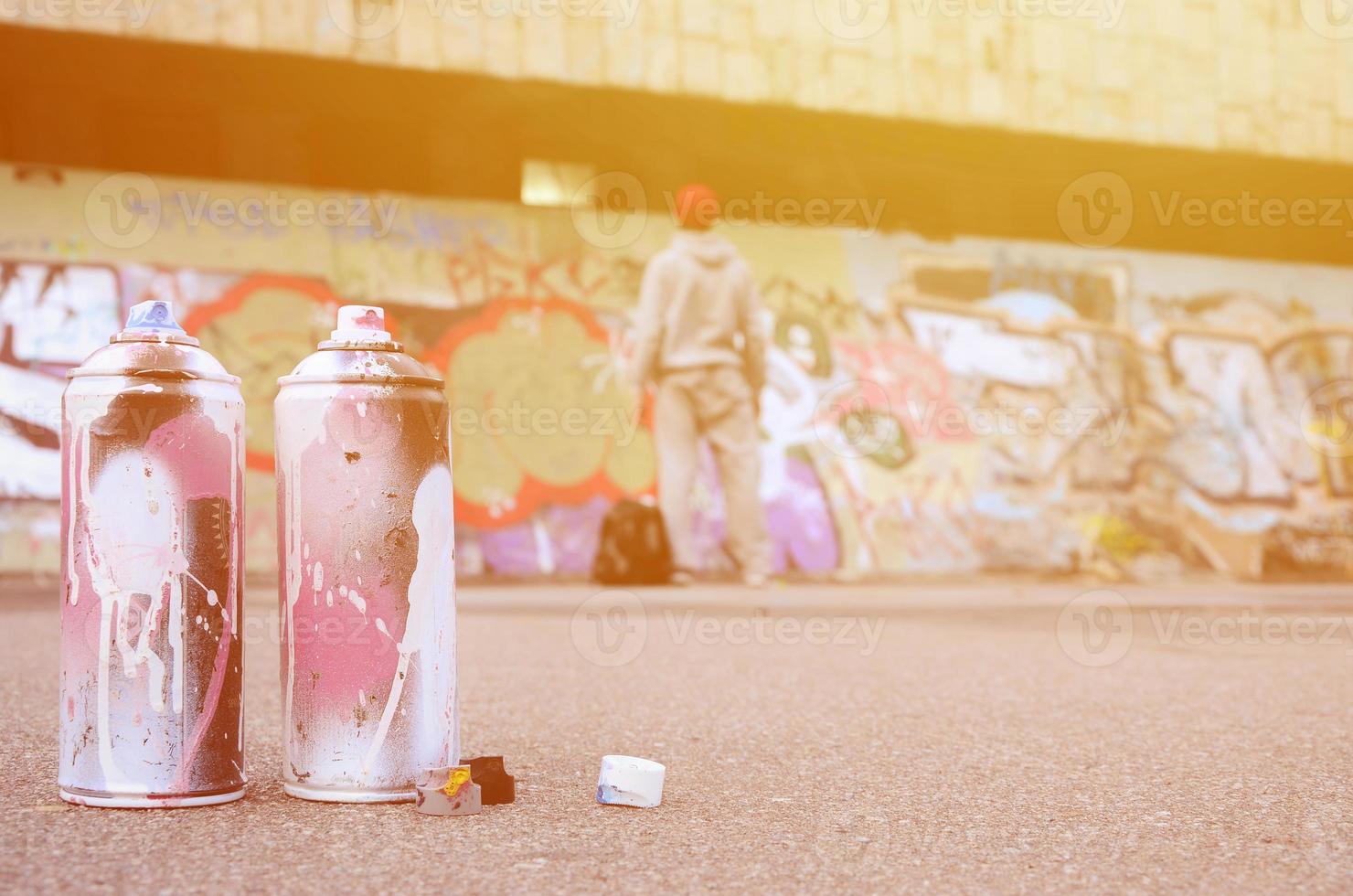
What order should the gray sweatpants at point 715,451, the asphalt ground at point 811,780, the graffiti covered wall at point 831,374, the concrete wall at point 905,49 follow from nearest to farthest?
the asphalt ground at point 811,780 → the gray sweatpants at point 715,451 → the concrete wall at point 905,49 → the graffiti covered wall at point 831,374

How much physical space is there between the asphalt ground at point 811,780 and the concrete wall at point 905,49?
22.6ft

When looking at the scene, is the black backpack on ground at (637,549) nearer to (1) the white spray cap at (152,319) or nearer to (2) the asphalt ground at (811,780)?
(2) the asphalt ground at (811,780)

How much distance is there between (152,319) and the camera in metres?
2.50

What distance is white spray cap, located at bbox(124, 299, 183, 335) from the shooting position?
248cm

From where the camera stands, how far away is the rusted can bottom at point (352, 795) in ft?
8.09

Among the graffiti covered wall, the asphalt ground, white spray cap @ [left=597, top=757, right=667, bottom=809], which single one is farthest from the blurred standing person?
white spray cap @ [left=597, top=757, right=667, bottom=809]


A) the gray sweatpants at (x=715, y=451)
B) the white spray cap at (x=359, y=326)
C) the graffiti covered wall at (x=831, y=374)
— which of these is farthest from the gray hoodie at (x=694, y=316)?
the white spray cap at (x=359, y=326)

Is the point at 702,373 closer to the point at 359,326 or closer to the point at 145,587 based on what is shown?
the point at 359,326

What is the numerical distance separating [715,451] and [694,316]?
3.06 ft

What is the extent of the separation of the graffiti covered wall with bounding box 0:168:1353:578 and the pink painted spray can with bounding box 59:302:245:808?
979cm

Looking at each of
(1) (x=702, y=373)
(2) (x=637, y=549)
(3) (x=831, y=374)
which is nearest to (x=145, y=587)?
(2) (x=637, y=549)

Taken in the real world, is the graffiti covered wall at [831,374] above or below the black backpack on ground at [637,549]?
above

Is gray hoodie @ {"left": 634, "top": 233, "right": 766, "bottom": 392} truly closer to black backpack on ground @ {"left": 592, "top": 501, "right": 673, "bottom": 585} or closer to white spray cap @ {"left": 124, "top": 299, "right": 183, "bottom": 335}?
black backpack on ground @ {"left": 592, "top": 501, "right": 673, "bottom": 585}

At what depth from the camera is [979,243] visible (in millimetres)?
15648
